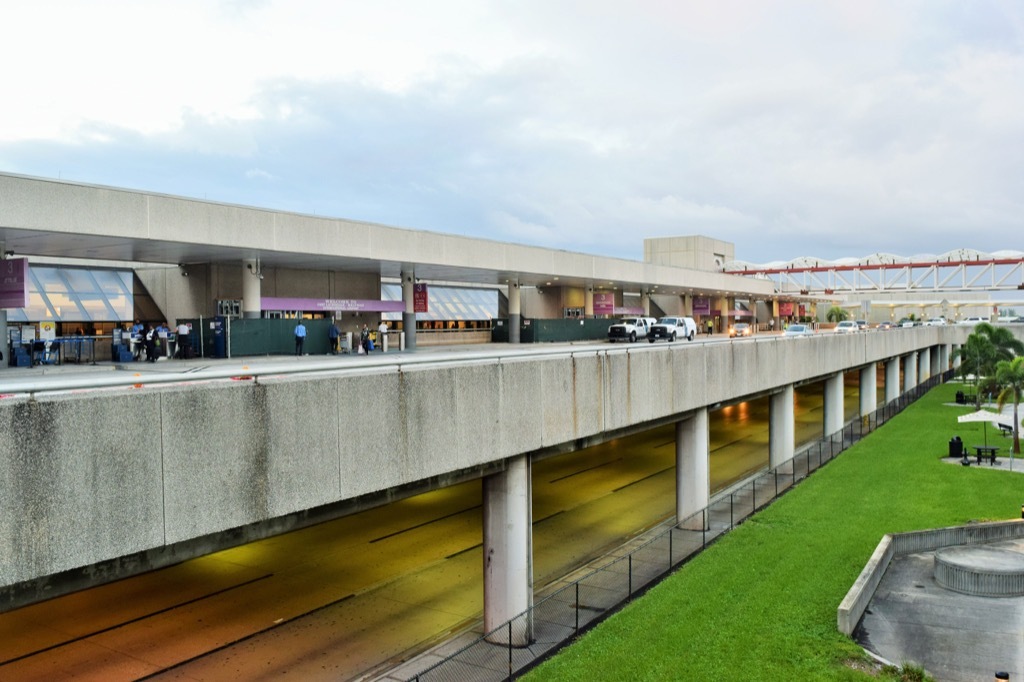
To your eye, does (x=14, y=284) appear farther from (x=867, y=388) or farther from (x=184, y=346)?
(x=867, y=388)

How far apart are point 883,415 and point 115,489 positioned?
48.7m

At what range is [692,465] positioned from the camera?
24312mm

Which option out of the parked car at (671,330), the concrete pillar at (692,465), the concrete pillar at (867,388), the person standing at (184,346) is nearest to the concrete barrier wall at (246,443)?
the concrete pillar at (692,465)

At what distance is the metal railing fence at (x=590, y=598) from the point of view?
556 inches

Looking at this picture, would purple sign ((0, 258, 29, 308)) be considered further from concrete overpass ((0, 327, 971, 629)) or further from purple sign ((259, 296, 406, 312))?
concrete overpass ((0, 327, 971, 629))

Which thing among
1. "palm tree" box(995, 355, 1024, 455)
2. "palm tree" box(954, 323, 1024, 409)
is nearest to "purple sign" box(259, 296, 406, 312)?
"palm tree" box(995, 355, 1024, 455)

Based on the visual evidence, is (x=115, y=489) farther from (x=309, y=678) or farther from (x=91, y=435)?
(x=309, y=678)

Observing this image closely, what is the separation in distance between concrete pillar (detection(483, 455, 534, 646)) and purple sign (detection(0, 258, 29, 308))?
680 inches

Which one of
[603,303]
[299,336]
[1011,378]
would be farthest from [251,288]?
[1011,378]

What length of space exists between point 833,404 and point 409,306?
953 inches

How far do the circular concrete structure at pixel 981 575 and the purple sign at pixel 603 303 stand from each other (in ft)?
149

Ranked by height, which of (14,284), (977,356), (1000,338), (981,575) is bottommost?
(981,575)

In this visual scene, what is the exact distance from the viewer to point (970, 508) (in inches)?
973

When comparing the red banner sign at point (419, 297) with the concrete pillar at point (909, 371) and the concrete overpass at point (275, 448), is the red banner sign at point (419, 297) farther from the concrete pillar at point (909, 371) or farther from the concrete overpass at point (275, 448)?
the concrete pillar at point (909, 371)
